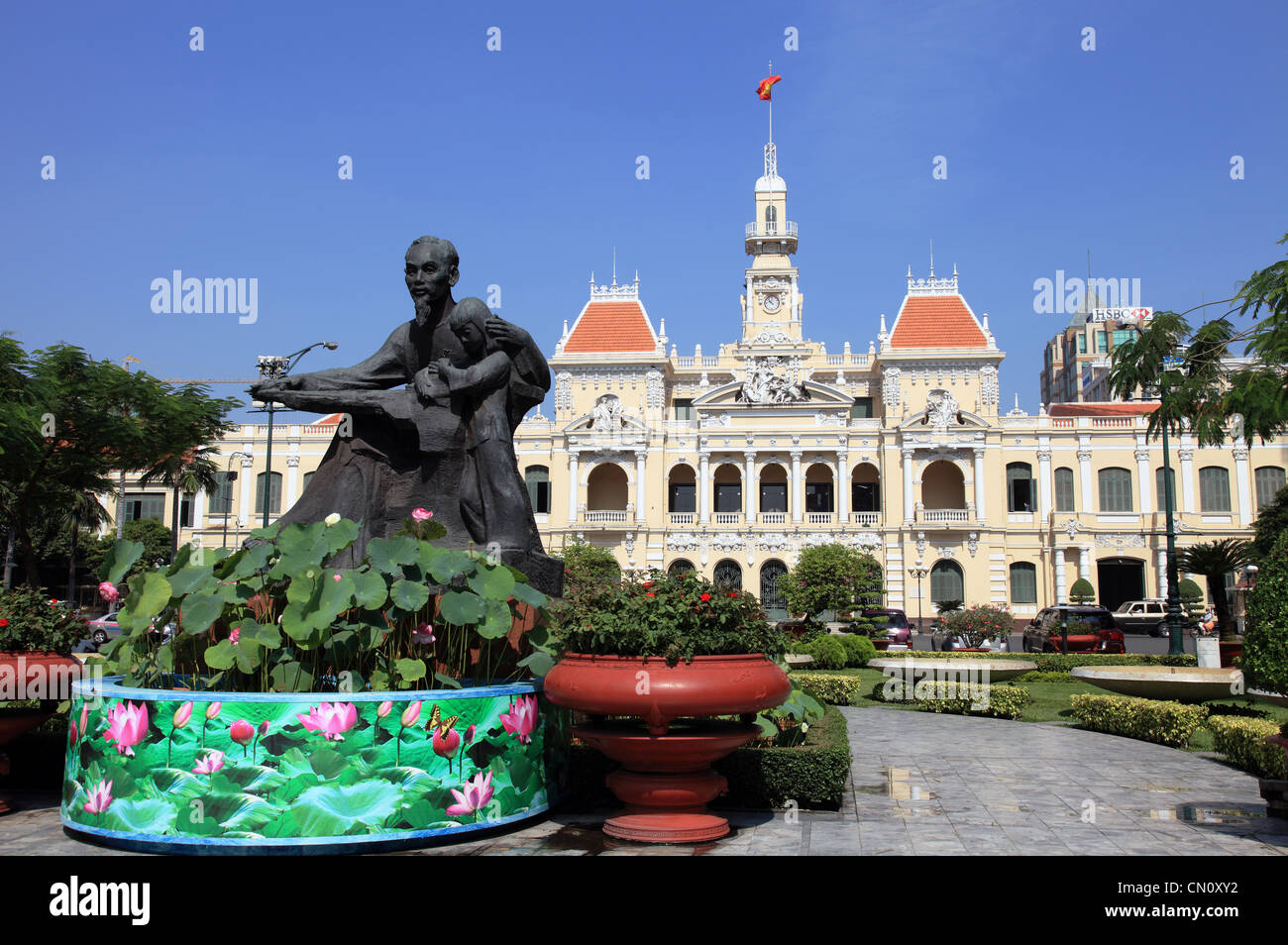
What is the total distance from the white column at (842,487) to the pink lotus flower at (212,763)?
4374cm

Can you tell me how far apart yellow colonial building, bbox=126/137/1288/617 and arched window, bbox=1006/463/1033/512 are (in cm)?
7

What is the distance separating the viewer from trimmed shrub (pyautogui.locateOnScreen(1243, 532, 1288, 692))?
5609mm

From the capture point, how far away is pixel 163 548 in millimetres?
48094

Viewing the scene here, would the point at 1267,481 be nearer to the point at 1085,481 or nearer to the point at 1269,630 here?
the point at 1085,481

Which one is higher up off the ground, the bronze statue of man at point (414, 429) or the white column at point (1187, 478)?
the white column at point (1187, 478)

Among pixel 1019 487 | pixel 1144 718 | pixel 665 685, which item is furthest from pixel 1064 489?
pixel 665 685

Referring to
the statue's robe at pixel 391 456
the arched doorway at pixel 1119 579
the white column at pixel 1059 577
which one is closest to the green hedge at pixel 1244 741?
the statue's robe at pixel 391 456

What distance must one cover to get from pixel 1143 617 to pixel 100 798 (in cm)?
4370

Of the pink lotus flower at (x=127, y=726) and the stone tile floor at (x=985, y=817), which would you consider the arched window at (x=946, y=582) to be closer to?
the stone tile floor at (x=985, y=817)

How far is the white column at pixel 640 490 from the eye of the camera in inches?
1900

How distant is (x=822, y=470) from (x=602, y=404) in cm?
1147

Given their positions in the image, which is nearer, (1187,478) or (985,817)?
(985,817)

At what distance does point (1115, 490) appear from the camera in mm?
47312
